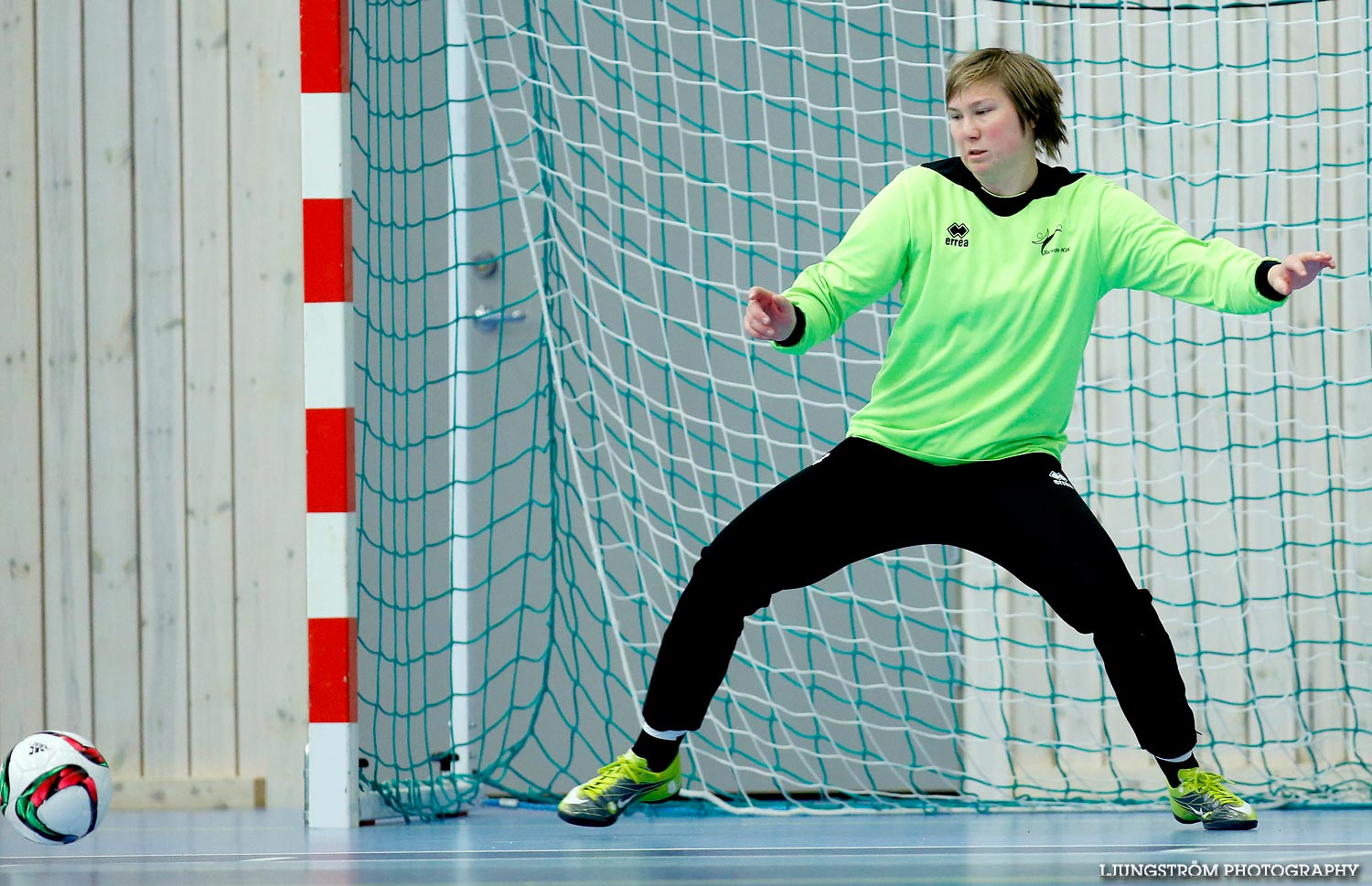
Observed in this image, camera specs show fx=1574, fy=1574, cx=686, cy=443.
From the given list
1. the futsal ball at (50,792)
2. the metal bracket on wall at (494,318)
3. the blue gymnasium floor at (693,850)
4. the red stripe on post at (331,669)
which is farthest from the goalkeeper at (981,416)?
the metal bracket on wall at (494,318)

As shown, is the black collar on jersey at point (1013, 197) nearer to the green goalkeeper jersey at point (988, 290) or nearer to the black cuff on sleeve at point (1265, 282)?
the green goalkeeper jersey at point (988, 290)

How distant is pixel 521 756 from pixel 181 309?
148 cm

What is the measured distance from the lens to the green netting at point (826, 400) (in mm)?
3986

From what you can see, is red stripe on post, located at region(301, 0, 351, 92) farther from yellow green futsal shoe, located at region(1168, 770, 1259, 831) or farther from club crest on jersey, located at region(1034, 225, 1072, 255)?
yellow green futsal shoe, located at region(1168, 770, 1259, 831)

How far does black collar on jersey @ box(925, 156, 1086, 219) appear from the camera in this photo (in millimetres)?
2818

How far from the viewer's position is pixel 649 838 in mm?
2990

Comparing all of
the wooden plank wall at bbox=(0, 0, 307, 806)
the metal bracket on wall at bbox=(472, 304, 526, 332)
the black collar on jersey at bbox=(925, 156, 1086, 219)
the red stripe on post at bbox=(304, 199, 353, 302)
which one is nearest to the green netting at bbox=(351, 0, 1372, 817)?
the metal bracket on wall at bbox=(472, 304, 526, 332)

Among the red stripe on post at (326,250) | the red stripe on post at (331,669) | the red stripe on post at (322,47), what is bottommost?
the red stripe on post at (331,669)

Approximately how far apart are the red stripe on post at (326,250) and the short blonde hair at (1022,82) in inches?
49.7

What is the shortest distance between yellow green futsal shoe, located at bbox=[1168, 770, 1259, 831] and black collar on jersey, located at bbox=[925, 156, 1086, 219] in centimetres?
104

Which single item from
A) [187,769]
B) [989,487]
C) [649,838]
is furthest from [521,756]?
[989,487]

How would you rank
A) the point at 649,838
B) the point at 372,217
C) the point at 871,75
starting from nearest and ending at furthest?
the point at 649,838
the point at 372,217
the point at 871,75

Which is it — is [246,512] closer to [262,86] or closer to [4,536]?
[4,536]

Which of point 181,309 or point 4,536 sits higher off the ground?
point 181,309
